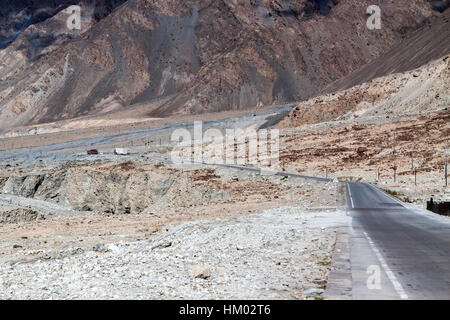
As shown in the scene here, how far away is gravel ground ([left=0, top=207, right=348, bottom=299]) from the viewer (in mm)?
10141

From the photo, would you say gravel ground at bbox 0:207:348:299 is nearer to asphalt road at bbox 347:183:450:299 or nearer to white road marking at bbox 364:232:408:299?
asphalt road at bbox 347:183:450:299

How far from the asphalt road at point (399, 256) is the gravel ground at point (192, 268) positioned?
0.86m

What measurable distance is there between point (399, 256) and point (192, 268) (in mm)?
5530

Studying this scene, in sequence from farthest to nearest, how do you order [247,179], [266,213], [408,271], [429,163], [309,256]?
[429,163], [247,179], [266,213], [309,256], [408,271]

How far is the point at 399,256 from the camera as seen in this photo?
14148mm

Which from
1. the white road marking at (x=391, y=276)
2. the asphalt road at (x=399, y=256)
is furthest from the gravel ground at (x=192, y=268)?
the white road marking at (x=391, y=276)

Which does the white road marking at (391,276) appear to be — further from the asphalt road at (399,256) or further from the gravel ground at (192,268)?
the gravel ground at (192,268)

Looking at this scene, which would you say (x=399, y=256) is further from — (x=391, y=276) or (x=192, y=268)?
(x=192, y=268)

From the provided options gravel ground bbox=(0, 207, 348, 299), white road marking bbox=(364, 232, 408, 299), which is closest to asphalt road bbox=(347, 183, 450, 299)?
white road marking bbox=(364, 232, 408, 299)

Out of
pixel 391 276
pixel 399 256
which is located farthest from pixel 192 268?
pixel 399 256
